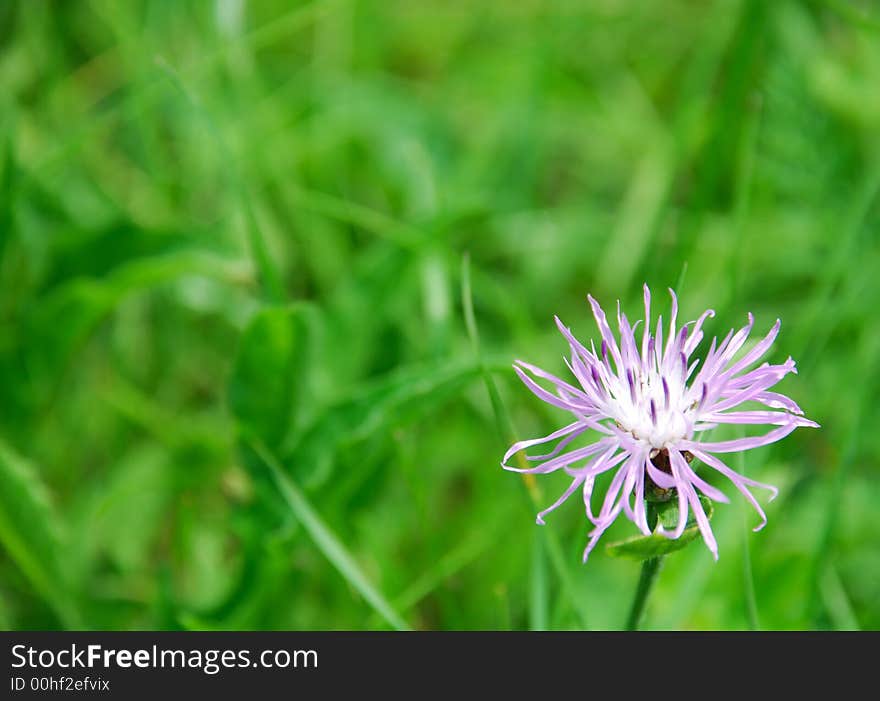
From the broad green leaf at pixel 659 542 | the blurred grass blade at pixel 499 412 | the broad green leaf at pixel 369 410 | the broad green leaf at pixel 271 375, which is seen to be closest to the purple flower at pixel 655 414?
the broad green leaf at pixel 659 542

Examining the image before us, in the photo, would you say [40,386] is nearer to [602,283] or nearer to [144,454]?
[144,454]

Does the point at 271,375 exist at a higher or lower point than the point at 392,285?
A: lower

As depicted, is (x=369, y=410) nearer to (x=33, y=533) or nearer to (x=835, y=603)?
(x=33, y=533)

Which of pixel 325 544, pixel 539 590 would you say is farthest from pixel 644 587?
pixel 325 544

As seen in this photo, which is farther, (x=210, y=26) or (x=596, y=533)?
(x=210, y=26)
